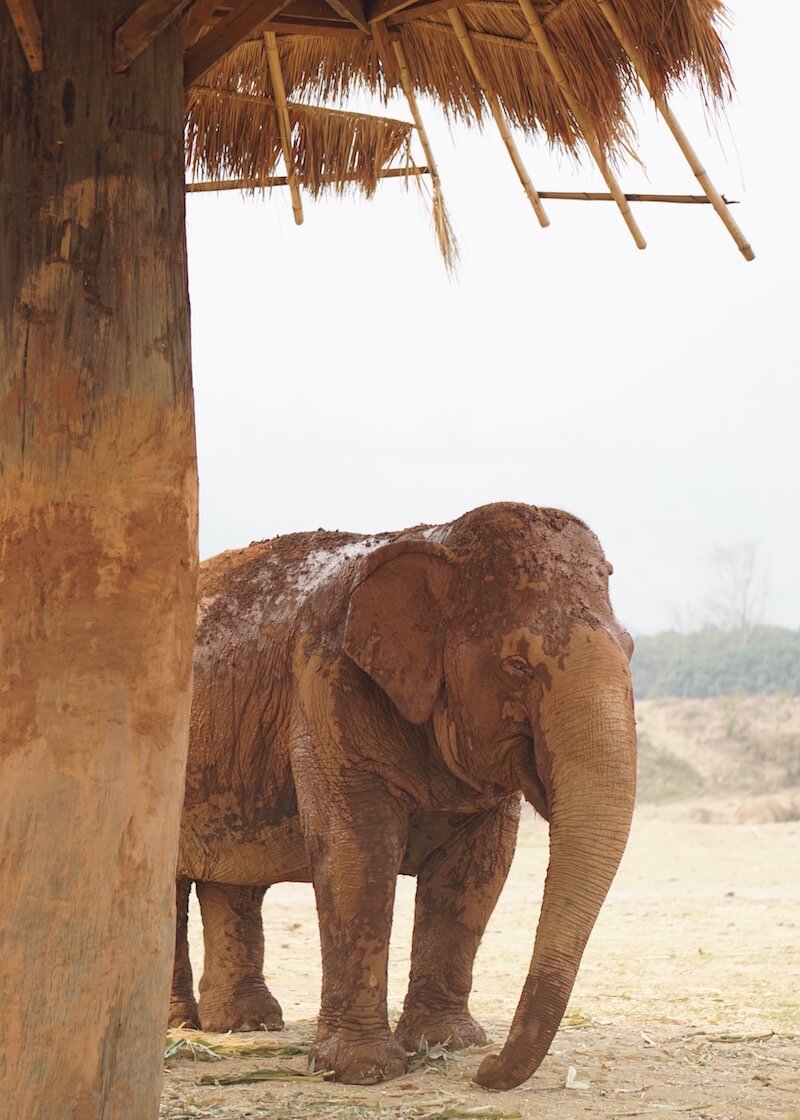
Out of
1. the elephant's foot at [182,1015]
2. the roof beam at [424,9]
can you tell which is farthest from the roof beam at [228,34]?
the elephant's foot at [182,1015]

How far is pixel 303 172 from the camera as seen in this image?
25.5ft

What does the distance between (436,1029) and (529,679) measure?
71.4 inches

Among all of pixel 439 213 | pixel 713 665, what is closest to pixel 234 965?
pixel 439 213

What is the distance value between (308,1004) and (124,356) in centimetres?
546

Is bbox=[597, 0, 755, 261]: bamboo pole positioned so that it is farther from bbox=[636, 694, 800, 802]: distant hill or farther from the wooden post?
bbox=[636, 694, 800, 802]: distant hill

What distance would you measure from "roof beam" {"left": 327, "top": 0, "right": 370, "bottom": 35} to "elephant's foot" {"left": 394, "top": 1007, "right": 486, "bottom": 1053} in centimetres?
406

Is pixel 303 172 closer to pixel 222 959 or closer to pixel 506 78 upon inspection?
pixel 506 78

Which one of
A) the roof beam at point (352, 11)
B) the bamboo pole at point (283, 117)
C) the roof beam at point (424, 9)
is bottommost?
the roof beam at point (352, 11)

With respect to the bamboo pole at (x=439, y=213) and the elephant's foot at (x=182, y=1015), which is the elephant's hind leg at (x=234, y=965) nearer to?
the elephant's foot at (x=182, y=1015)

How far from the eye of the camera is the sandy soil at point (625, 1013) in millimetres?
5570

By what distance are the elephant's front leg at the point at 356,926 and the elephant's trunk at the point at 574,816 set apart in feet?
1.82

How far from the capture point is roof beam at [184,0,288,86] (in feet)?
15.5

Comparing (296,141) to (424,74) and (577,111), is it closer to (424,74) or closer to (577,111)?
(424,74)

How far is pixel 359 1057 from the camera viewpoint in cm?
602
